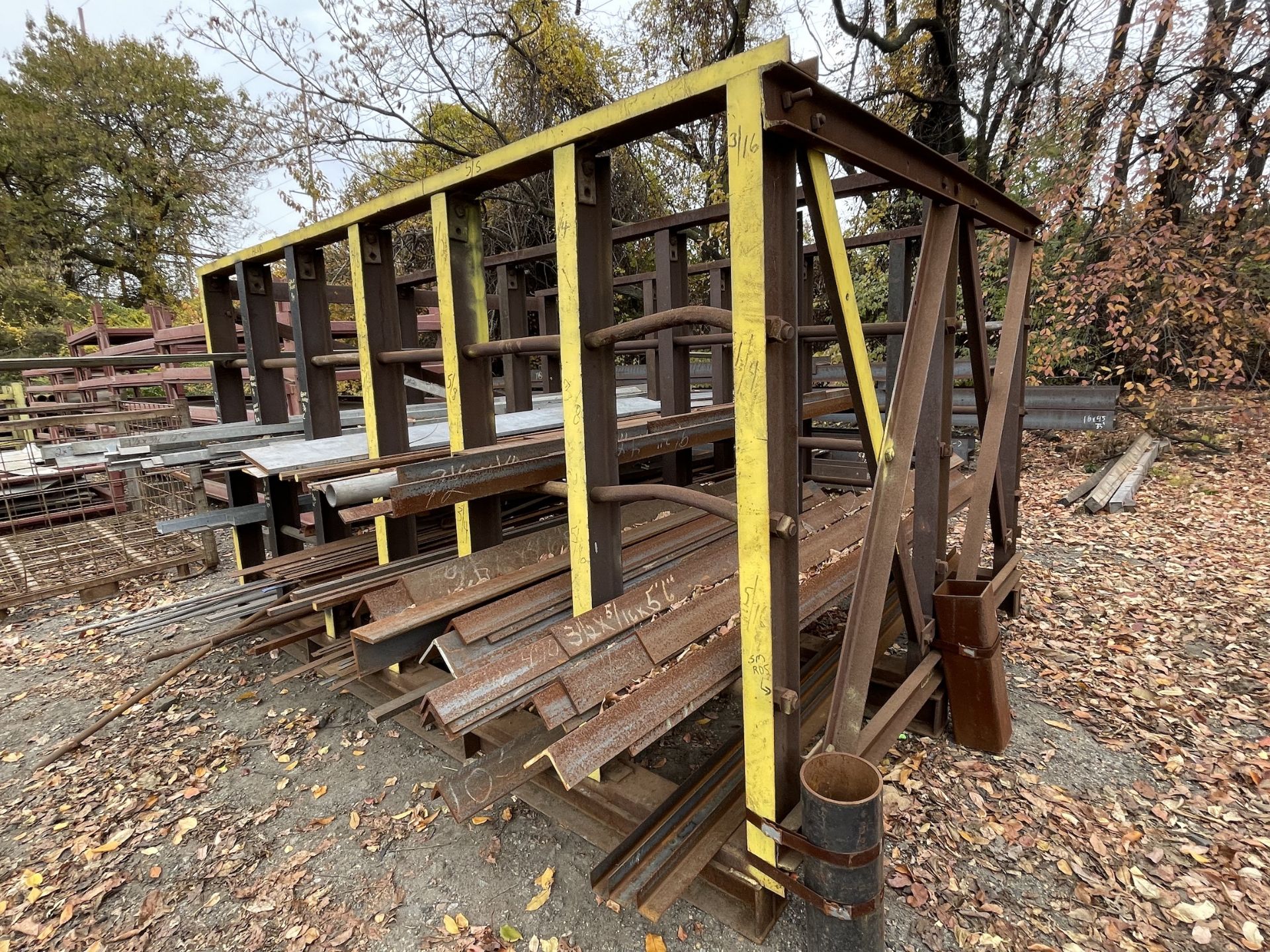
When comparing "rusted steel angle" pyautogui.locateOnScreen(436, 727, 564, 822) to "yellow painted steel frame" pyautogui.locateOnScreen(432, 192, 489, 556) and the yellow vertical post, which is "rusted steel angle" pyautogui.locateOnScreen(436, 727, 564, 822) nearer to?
the yellow vertical post

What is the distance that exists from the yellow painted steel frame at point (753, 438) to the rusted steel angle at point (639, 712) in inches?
11.4

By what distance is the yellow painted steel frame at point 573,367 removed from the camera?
2160 mm

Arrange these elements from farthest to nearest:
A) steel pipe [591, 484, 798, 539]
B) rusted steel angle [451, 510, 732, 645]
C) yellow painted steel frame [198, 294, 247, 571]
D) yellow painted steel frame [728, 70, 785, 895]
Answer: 1. yellow painted steel frame [198, 294, 247, 571]
2. rusted steel angle [451, 510, 732, 645]
3. steel pipe [591, 484, 798, 539]
4. yellow painted steel frame [728, 70, 785, 895]

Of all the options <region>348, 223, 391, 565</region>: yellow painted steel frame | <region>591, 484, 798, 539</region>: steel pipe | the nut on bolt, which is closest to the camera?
<region>591, 484, 798, 539</region>: steel pipe

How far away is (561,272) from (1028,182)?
11.8 meters

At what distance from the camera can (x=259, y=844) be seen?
8.80 ft

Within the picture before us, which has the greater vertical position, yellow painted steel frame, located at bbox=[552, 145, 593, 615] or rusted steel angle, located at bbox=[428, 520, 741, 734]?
yellow painted steel frame, located at bbox=[552, 145, 593, 615]

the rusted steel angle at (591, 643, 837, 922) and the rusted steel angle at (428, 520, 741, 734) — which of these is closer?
the rusted steel angle at (591, 643, 837, 922)

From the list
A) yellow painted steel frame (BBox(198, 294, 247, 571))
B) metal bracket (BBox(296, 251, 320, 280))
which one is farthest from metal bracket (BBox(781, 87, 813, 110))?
yellow painted steel frame (BBox(198, 294, 247, 571))

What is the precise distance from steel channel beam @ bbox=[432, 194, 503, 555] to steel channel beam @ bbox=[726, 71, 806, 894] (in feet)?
4.70

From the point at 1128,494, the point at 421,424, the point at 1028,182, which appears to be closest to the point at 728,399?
the point at 421,424

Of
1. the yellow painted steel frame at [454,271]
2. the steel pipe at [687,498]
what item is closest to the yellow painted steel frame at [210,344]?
the yellow painted steel frame at [454,271]

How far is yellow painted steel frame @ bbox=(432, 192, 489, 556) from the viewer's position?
267 centimetres

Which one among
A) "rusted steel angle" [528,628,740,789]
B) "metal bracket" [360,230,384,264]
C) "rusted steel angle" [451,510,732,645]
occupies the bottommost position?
"rusted steel angle" [528,628,740,789]
